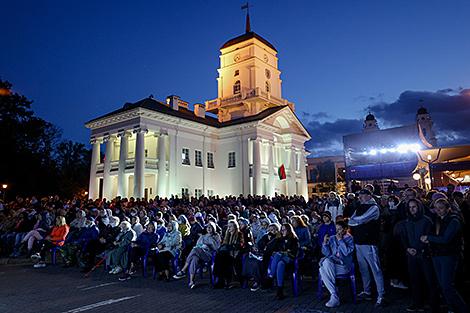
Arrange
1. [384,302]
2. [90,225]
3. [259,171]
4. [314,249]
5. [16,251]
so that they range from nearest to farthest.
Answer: [384,302]
[314,249]
[90,225]
[16,251]
[259,171]

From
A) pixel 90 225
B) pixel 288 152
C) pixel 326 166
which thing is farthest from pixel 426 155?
pixel 326 166

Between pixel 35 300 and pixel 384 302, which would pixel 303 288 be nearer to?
pixel 384 302

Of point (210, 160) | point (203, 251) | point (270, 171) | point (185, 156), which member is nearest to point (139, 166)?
point (185, 156)

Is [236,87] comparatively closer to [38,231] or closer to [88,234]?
[38,231]

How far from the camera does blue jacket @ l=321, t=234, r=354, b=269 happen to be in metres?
6.01

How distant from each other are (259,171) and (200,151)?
17.6 ft

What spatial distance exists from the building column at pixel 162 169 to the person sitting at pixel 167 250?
16368mm

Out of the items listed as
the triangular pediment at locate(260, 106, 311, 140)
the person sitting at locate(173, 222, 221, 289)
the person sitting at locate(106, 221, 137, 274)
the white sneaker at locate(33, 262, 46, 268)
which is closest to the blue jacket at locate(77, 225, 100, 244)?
the person sitting at locate(106, 221, 137, 274)

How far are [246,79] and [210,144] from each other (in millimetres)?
9403

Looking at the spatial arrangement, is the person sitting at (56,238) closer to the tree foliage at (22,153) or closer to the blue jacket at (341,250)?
the blue jacket at (341,250)

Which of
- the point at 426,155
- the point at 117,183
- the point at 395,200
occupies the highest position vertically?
the point at 426,155

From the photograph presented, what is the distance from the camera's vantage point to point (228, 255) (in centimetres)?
743

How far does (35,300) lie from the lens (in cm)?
644

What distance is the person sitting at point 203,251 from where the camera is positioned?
7582 millimetres
